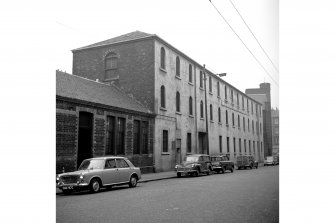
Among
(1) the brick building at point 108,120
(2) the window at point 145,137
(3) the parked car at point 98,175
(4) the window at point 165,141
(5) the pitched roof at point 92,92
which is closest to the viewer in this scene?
(3) the parked car at point 98,175

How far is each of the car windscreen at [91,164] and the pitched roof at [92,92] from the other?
8.85 ft

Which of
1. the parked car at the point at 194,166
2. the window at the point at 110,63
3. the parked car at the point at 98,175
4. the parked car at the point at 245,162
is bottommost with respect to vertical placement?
the parked car at the point at 245,162

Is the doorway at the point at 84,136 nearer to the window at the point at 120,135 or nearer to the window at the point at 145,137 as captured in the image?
the window at the point at 120,135

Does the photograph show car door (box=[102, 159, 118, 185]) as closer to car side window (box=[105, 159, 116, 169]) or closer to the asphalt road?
car side window (box=[105, 159, 116, 169])

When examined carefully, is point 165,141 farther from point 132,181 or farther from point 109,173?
point 109,173

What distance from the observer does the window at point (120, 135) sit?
Result: 51.0ft

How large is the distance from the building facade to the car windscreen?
783 cm

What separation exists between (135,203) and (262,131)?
31.8 metres

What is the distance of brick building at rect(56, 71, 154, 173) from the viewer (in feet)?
37.8

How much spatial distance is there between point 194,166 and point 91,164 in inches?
319

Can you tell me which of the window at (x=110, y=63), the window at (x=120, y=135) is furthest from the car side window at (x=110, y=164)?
the window at (x=110, y=63)

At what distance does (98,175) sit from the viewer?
997 cm

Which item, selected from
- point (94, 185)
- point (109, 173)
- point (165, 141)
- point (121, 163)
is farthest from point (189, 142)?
point (94, 185)
